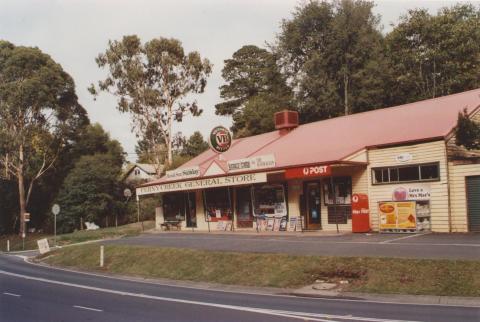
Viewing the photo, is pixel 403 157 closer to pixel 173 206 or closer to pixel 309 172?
pixel 309 172

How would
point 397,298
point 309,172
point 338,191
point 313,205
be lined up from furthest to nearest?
1. point 313,205
2. point 338,191
3. point 309,172
4. point 397,298

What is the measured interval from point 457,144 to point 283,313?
1355cm

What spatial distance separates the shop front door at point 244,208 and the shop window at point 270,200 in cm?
53

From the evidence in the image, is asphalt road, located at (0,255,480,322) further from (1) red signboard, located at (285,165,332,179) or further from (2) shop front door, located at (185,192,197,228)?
(2) shop front door, located at (185,192,197,228)

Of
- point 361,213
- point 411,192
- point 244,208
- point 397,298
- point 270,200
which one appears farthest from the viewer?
point 244,208

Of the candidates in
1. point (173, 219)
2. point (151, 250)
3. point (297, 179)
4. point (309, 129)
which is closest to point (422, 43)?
point (309, 129)

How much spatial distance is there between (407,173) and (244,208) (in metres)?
11.3

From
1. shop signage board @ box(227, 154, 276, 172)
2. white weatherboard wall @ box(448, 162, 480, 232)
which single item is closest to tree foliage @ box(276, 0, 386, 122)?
shop signage board @ box(227, 154, 276, 172)

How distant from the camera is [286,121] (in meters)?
35.8

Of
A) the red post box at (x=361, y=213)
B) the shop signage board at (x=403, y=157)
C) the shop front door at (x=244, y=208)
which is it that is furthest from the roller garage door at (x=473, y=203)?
the shop front door at (x=244, y=208)

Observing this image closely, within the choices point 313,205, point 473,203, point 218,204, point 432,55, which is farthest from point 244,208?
point 432,55

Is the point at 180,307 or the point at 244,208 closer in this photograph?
the point at 180,307

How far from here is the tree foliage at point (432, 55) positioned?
39.6 m

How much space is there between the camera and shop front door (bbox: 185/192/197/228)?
118 feet
